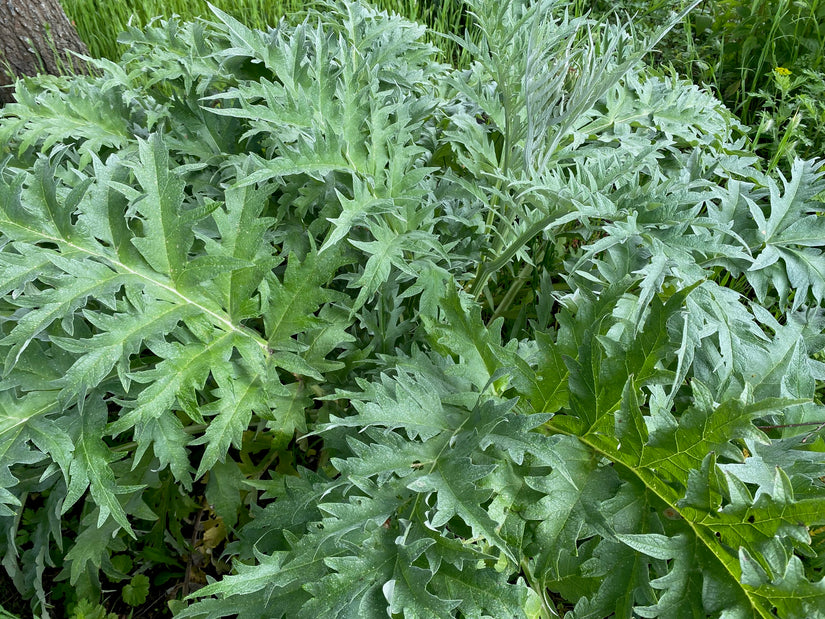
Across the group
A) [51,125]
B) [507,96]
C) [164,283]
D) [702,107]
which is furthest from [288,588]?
[702,107]

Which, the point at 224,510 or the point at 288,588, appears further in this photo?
the point at 224,510

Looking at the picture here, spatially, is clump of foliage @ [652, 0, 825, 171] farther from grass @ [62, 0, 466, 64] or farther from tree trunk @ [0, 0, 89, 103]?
tree trunk @ [0, 0, 89, 103]

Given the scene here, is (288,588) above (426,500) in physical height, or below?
below

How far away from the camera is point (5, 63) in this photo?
3.00 meters

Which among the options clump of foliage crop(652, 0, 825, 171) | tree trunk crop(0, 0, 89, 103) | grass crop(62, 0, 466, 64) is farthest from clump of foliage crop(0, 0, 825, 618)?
grass crop(62, 0, 466, 64)

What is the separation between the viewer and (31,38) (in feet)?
10.0

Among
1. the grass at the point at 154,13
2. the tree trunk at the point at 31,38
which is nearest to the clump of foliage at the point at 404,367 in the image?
the tree trunk at the point at 31,38

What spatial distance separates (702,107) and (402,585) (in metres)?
1.72

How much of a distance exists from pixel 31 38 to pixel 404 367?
2.92m

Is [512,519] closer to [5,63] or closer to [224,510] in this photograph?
[224,510]

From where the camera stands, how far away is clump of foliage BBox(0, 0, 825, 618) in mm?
1079

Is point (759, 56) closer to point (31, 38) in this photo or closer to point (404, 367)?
point (404, 367)

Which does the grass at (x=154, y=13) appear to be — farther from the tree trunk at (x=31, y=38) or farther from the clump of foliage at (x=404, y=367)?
the clump of foliage at (x=404, y=367)

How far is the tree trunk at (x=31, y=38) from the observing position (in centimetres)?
297
